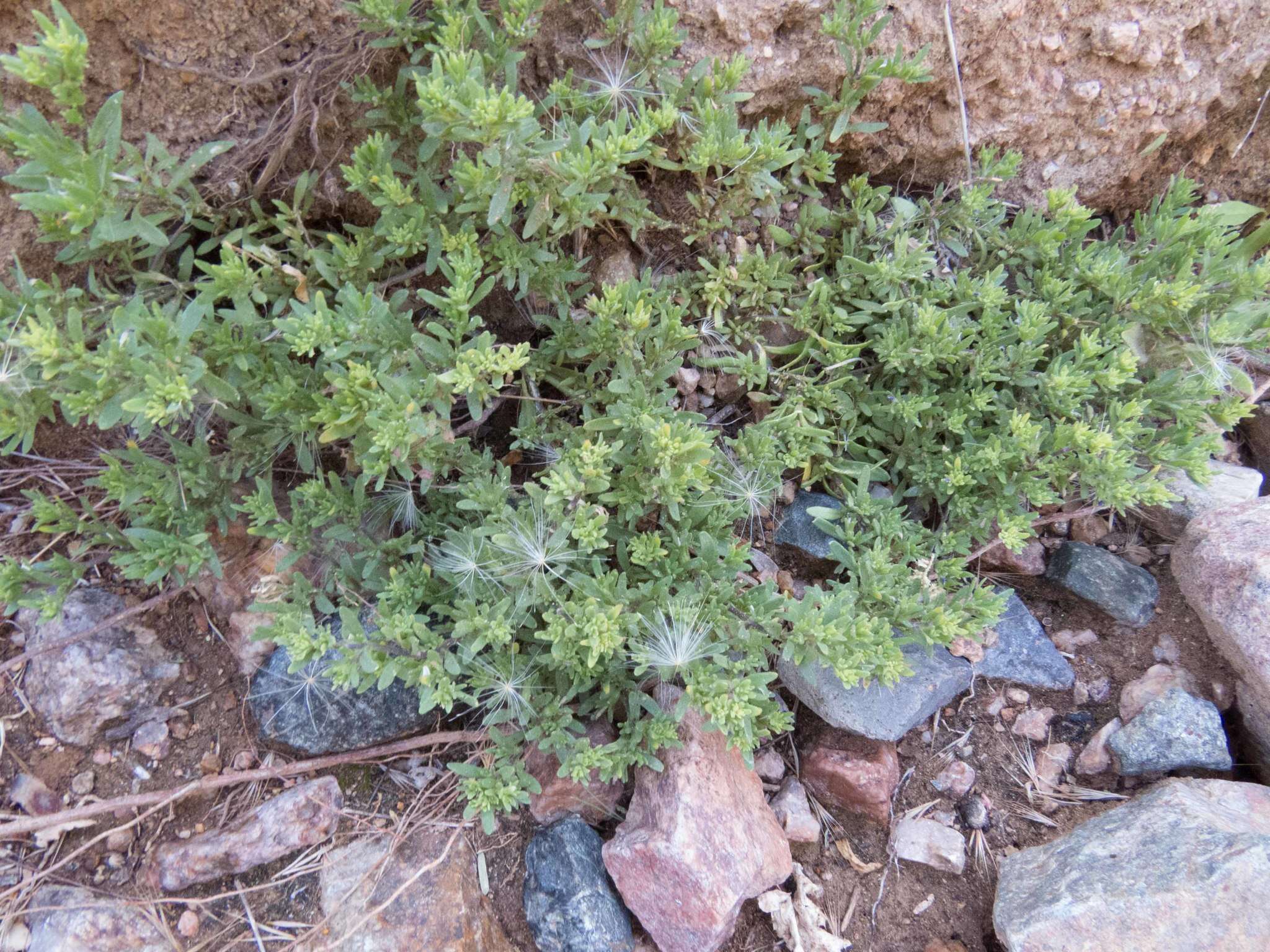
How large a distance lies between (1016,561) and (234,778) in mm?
3562

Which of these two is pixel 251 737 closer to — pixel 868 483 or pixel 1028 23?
pixel 868 483

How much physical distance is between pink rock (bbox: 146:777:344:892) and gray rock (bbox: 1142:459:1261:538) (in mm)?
4024

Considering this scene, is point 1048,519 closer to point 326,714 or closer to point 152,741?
point 326,714

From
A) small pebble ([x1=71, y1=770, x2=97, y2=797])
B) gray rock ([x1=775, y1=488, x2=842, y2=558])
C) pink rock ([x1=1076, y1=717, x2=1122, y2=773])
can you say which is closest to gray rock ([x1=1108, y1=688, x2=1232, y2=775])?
pink rock ([x1=1076, y1=717, x2=1122, y2=773])

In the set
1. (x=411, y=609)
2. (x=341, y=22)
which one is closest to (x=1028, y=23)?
(x=341, y=22)

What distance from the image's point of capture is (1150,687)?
3.62 m

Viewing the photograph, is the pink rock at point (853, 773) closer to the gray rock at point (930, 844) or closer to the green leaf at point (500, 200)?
the gray rock at point (930, 844)

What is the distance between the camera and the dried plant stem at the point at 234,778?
304 cm

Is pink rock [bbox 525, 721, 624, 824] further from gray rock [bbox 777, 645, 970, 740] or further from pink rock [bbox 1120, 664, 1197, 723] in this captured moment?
pink rock [bbox 1120, 664, 1197, 723]

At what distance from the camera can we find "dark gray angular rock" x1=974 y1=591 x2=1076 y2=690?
371 cm

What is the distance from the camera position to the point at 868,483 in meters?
3.74

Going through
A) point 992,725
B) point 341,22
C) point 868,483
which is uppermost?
point 341,22

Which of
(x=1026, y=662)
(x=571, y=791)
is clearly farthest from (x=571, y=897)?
(x=1026, y=662)

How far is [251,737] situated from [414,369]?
5.75 feet
